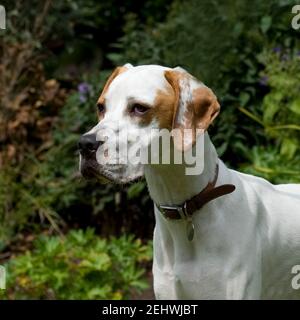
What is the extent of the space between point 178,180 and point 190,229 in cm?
19

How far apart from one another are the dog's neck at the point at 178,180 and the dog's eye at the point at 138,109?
0.24 metres

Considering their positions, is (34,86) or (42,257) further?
(34,86)

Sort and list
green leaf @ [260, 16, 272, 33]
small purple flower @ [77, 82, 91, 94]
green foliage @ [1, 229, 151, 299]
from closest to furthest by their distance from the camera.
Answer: green foliage @ [1, 229, 151, 299], green leaf @ [260, 16, 272, 33], small purple flower @ [77, 82, 91, 94]

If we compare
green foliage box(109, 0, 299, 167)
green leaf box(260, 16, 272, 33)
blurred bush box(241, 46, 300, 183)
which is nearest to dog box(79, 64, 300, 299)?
blurred bush box(241, 46, 300, 183)

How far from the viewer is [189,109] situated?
10.5 feet

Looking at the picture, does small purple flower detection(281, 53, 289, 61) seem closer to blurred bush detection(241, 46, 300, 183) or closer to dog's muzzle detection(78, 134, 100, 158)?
blurred bush detection(241, 46, 300, 183)

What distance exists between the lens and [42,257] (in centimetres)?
506

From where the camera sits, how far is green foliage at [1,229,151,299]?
16.0ft

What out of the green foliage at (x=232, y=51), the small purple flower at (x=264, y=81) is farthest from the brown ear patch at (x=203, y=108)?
the small purple flower at (x=264, y=81)

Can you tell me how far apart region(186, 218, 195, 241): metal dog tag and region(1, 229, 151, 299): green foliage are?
162cm

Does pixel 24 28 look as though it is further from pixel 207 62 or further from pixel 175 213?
pixel 175 213

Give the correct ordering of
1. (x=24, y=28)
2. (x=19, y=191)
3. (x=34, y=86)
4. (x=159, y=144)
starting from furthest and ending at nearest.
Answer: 1. (x=24, y=28)
2. (x=34, y=86)
3. (x=19, y=191)
4. (x=159, y=144)

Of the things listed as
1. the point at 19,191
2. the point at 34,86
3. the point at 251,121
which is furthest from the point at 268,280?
the point at 34,86

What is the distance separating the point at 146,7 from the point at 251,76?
9.33 feet
